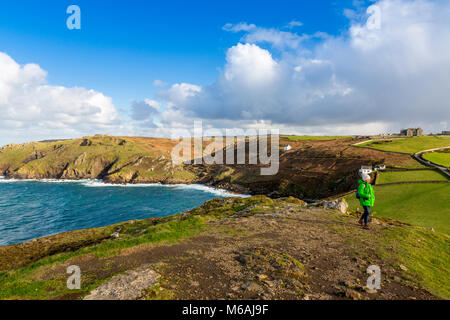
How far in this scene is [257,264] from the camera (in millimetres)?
10320

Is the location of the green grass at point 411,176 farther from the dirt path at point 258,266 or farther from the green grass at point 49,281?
the green grass at point 49,281

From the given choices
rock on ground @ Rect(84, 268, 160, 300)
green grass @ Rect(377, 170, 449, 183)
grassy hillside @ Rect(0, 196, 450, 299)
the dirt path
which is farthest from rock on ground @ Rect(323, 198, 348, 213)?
green grass @ Rect(377, 170, 449, 183)

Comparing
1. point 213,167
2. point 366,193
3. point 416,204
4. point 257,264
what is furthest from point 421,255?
point 213,167

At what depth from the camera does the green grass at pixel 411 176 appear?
39216 millimetres

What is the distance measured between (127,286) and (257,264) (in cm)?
571

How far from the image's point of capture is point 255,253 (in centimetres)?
1162

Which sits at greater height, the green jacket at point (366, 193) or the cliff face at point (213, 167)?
the green jacket at point (366, 193)

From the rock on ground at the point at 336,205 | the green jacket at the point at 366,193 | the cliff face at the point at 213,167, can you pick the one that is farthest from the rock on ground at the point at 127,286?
the cliff face at the point at 213,167

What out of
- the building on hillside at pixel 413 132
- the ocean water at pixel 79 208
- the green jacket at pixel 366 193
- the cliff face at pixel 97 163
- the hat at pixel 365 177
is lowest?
the ocean water at pixel 79 208

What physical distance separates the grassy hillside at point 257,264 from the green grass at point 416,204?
9.11m

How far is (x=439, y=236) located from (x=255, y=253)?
574 inches

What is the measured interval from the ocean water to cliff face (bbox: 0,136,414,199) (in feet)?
80.5

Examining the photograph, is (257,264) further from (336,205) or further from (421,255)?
(336,205)
